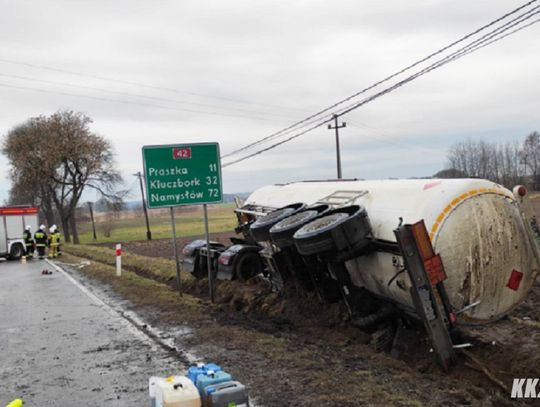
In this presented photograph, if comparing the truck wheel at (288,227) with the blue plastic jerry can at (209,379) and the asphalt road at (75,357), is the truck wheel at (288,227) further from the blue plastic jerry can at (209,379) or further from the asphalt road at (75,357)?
the blue plastic jerry can at (209,379)

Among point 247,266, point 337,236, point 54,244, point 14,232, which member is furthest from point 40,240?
point 337,236

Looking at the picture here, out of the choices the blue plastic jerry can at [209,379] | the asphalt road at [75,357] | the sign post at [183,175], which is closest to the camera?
the blue plastic jerry can at [209,379]

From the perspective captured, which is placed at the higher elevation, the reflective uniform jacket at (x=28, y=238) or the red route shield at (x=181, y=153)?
the red route shield at (x=181, y=153)

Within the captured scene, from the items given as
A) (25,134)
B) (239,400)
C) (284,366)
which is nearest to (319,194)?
(284,366)

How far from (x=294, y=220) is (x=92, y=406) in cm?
416

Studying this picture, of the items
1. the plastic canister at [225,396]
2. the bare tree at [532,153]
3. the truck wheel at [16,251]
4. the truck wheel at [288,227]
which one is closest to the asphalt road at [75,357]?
the plastic canister at [225,396]

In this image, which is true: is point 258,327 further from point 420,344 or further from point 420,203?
point 420,203

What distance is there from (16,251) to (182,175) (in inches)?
870

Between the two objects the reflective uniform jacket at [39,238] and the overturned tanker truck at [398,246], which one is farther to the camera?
the reflective uniform jacket at [39,238]

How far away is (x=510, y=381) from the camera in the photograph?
19.5 feet

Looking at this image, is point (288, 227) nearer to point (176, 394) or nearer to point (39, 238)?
point (176, 394)

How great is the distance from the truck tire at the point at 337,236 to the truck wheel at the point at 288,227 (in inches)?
23.6

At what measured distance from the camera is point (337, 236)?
7.12 meters

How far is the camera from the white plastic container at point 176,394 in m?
3.96
